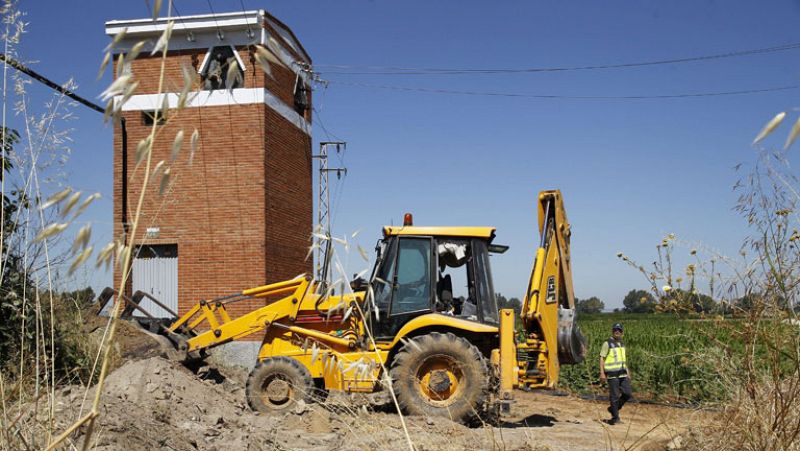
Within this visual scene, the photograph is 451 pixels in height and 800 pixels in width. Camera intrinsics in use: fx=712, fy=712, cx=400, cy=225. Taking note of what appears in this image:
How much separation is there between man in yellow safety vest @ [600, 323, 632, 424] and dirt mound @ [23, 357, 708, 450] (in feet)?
1.55

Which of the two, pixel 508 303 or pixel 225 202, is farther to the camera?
pixel 225 202

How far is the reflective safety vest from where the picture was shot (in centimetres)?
1219

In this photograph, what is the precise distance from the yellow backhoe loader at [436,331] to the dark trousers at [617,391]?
94cm

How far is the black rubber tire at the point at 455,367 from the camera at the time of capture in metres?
10.2

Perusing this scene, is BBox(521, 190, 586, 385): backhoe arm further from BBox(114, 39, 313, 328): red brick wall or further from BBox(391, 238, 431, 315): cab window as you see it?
BBox(114, 39, 313, 328): red brick wall

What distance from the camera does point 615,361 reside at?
12.3 metres

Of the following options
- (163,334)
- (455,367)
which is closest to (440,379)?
(455,367)

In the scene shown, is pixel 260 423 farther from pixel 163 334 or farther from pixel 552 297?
pixel 552 297

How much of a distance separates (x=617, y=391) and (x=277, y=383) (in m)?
5.69

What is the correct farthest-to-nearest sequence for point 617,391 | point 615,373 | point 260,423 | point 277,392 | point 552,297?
1. point 615,373
2. point 617,391
3. point 552,297
4. point 277,392
5. point 260,423

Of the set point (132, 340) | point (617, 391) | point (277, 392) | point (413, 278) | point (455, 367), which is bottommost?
point (617, 391)

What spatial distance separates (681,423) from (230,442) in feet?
14.7

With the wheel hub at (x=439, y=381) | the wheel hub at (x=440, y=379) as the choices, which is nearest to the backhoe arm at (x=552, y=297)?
the wheel hub at (x=440, y=379)

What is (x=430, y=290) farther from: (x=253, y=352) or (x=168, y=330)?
(x=253, y=352)
